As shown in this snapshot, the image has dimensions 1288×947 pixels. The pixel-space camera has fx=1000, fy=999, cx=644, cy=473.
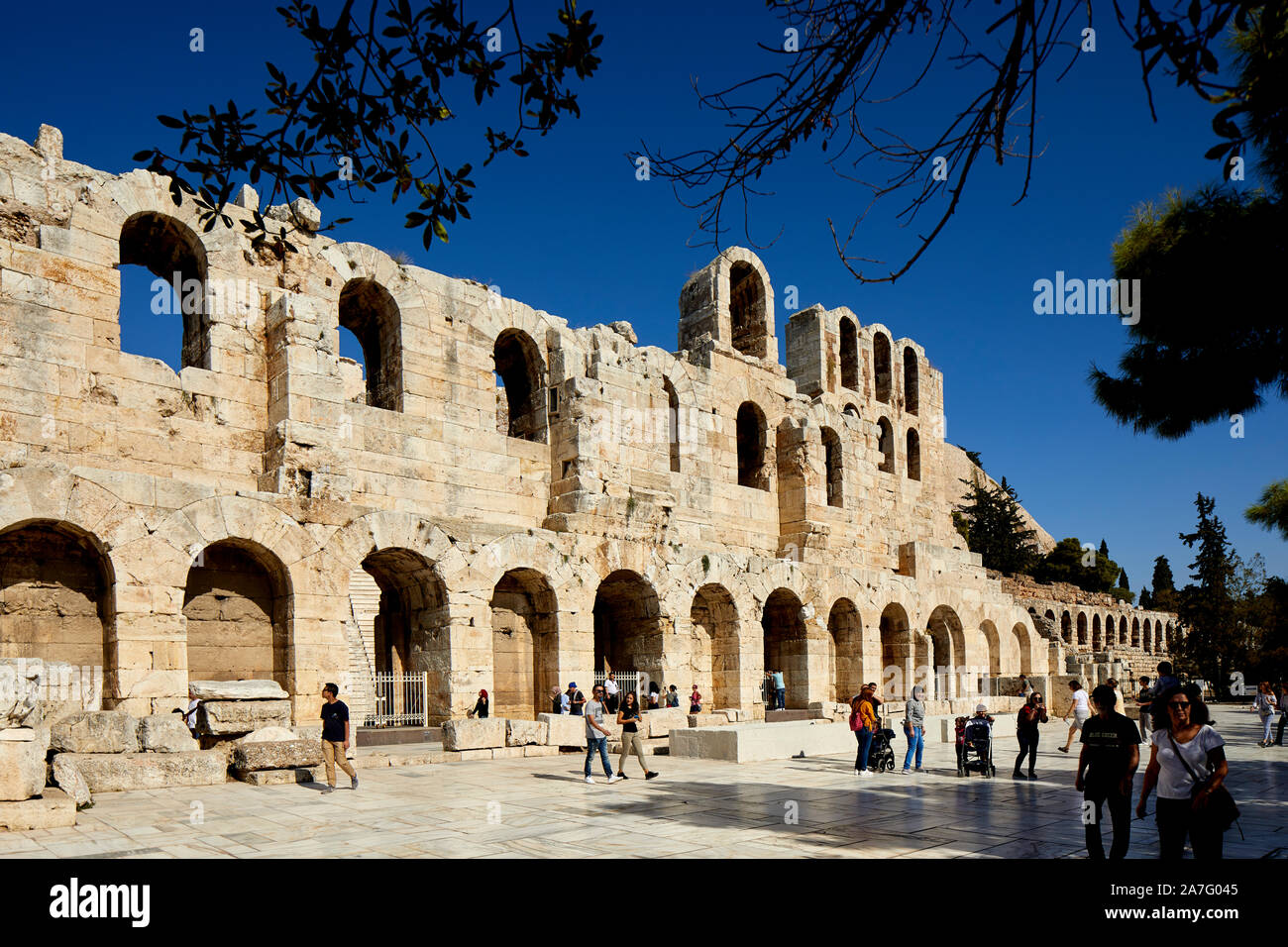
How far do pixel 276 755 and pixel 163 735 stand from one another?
124 centimetres

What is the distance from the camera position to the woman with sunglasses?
6.00 meters

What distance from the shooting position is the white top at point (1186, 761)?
606cm

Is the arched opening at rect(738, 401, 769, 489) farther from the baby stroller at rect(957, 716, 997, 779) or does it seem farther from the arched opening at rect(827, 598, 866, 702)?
the baby stroller at rect(957, 716, 997, 779)

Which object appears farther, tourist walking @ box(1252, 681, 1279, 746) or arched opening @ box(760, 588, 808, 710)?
arched opening @ box(760, 588, 808, 710)

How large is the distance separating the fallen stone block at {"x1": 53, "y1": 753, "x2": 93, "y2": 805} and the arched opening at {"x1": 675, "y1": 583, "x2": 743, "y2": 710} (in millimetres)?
13110

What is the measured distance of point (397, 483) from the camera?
684 inches

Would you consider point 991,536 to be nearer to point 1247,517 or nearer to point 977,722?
point 1247,517

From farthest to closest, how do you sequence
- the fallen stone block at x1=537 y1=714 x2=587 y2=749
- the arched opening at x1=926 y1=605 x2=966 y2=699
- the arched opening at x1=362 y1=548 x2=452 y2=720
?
the arched opening at x1=926 y1=605 x2=966 y2=699 < the arched opening at x1=362 y1=548 x2=452 y2=720 < the fallen stone block at x1=537 y1=714 x2=587 y2=749

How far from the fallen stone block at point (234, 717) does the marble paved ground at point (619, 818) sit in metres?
0.80

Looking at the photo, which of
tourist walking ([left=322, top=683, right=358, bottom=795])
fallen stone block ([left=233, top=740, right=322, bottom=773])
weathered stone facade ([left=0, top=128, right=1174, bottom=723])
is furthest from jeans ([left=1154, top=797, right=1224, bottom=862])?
weathered stone facade ([left=0, top=128, right=1174, bottom=723])

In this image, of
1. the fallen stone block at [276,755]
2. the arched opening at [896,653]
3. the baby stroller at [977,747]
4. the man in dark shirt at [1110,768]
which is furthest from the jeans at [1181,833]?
the arched opening at [896,653]

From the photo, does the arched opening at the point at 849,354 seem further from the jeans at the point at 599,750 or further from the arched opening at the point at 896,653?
the jeans at the point at 599,750
